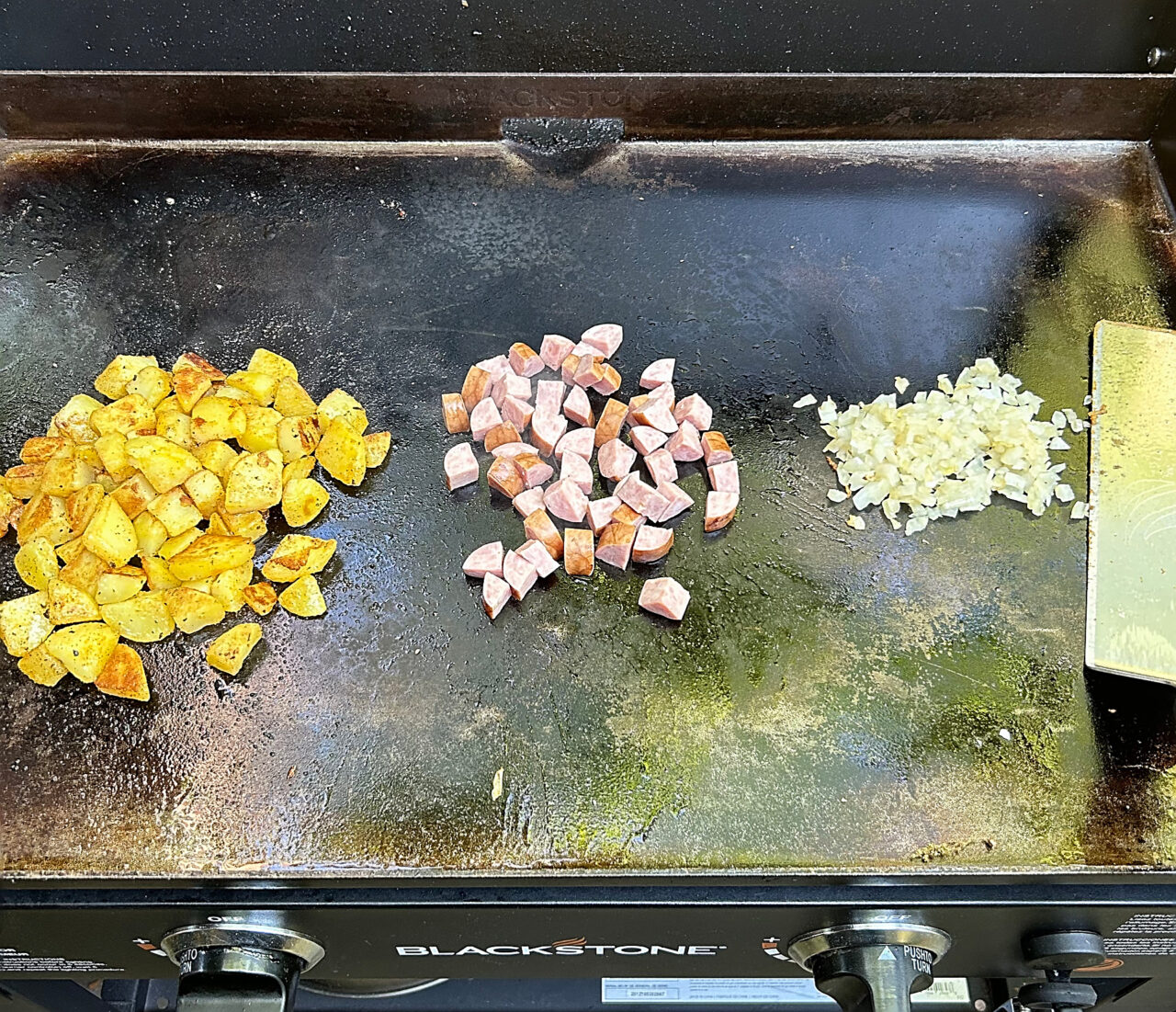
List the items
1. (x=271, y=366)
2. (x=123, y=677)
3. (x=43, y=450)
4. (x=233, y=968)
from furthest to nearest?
(x=271, y=366) < (x=43, y=450) < (x=123, y=677) < (x=233, y=968)

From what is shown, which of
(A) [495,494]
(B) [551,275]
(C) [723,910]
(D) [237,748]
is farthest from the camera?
(B) [551,275]

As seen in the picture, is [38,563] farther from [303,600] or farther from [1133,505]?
[1133,505]

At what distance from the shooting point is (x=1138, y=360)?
181 centimetres

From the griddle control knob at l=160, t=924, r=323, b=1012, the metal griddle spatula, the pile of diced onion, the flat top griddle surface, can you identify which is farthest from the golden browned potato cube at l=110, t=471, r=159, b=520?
the metal griddle spatula

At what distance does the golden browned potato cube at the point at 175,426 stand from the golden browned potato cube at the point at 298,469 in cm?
17

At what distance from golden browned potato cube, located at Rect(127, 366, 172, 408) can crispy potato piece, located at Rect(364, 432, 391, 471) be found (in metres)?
0.38

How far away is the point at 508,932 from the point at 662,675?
0.44 meters

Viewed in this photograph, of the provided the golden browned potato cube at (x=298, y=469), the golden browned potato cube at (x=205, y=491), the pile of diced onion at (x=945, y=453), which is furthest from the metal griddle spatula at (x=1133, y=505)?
the golden browned potato cube at (x=205, y=491)

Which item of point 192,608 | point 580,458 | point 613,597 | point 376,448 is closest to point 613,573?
point 613,597

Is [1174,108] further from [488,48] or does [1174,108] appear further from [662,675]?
[662,675]

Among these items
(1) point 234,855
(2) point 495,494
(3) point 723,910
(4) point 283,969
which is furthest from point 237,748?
(3) point 723,910

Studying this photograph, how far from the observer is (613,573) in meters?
1.67

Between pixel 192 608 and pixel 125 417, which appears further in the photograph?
pixel 125 417

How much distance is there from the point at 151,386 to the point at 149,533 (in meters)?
0.30
